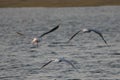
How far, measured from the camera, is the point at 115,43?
4953 centimetres

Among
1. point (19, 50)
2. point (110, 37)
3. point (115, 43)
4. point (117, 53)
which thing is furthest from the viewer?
point (110, 37)

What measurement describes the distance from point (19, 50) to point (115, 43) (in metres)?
8.59

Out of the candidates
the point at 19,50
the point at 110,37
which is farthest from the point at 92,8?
the point at 19,50

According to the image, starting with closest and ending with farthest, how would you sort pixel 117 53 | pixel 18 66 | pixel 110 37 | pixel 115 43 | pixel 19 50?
pixel 18 66, pixel 117 53, pixel 19 50, pixel 115 43, pixel 110 37

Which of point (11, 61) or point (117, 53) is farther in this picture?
point (117, 53)

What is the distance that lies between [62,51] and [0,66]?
8.61 metres
